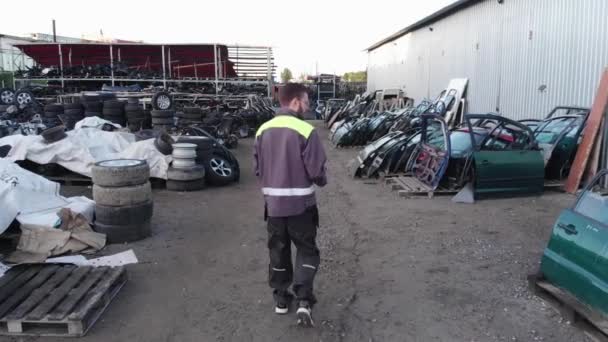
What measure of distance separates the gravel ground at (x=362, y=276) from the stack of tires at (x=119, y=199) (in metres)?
0.21

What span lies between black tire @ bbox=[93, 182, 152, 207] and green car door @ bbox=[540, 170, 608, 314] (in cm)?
444

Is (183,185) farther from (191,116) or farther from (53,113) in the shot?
(53,113)

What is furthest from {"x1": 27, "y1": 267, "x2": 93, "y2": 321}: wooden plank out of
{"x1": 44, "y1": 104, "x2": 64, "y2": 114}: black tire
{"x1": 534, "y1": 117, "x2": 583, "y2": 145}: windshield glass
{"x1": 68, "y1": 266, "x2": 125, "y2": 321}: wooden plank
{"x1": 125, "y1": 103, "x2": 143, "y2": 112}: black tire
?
{"x1": 44, "y1": 104, "x2": 64, "y2": 114}: black tire

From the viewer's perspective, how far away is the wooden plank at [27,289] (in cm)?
398

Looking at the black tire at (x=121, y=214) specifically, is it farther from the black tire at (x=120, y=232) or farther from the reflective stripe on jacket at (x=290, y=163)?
the reflective stripe on jacket at (x=290, y=163)

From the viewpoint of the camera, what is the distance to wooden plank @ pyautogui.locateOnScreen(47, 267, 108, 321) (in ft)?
12.6

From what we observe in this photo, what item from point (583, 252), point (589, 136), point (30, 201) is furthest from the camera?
point (589, 136)

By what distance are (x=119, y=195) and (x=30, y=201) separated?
1183 millimetres

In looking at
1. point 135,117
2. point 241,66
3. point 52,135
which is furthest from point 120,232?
point 241,66

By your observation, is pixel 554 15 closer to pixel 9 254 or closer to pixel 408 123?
pixel 408 123

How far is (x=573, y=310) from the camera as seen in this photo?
3881mm

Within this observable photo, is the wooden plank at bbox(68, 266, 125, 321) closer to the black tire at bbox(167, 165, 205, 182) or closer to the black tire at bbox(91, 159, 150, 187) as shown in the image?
the black tire at bbox(91, 159, 150, 187)

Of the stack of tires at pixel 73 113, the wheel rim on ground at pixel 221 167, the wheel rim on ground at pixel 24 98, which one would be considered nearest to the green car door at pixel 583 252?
the wheel rim on ground at pixel 221 167

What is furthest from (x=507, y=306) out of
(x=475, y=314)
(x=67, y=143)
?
(x=67, y=143)
